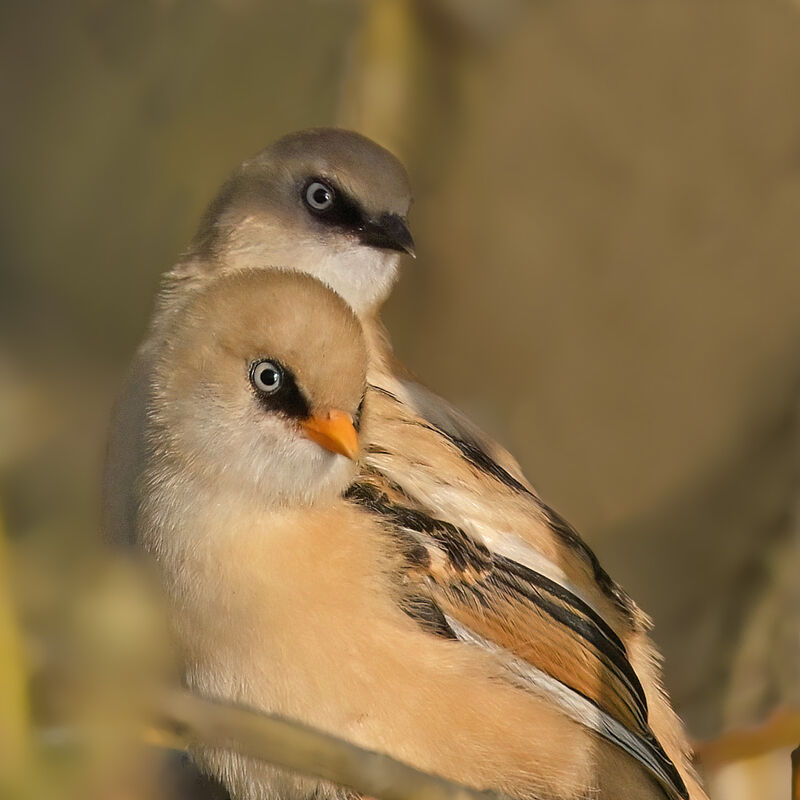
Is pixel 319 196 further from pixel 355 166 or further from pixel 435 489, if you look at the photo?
pixel 435 489

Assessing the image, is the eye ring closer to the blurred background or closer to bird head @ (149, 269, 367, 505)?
the blurred background

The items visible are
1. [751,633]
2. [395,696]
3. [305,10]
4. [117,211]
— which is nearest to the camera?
[395,696]

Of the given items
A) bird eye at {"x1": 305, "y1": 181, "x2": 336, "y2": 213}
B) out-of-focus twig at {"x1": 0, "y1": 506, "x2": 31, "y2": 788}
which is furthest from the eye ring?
out-of-focus twig at {"x1": 0, "y1": 506, "x2": 31, "y2": 788}

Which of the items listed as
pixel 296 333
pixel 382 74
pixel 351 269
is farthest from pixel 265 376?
pixel 382 74

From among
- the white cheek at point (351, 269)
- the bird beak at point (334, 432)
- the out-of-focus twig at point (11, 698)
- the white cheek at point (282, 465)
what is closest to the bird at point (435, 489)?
the white cheek at point (351, 269)

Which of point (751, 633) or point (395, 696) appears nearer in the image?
point (395, 696)

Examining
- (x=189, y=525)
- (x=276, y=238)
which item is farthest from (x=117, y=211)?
(x=189, y=525)

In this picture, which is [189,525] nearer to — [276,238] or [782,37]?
[276,238]
